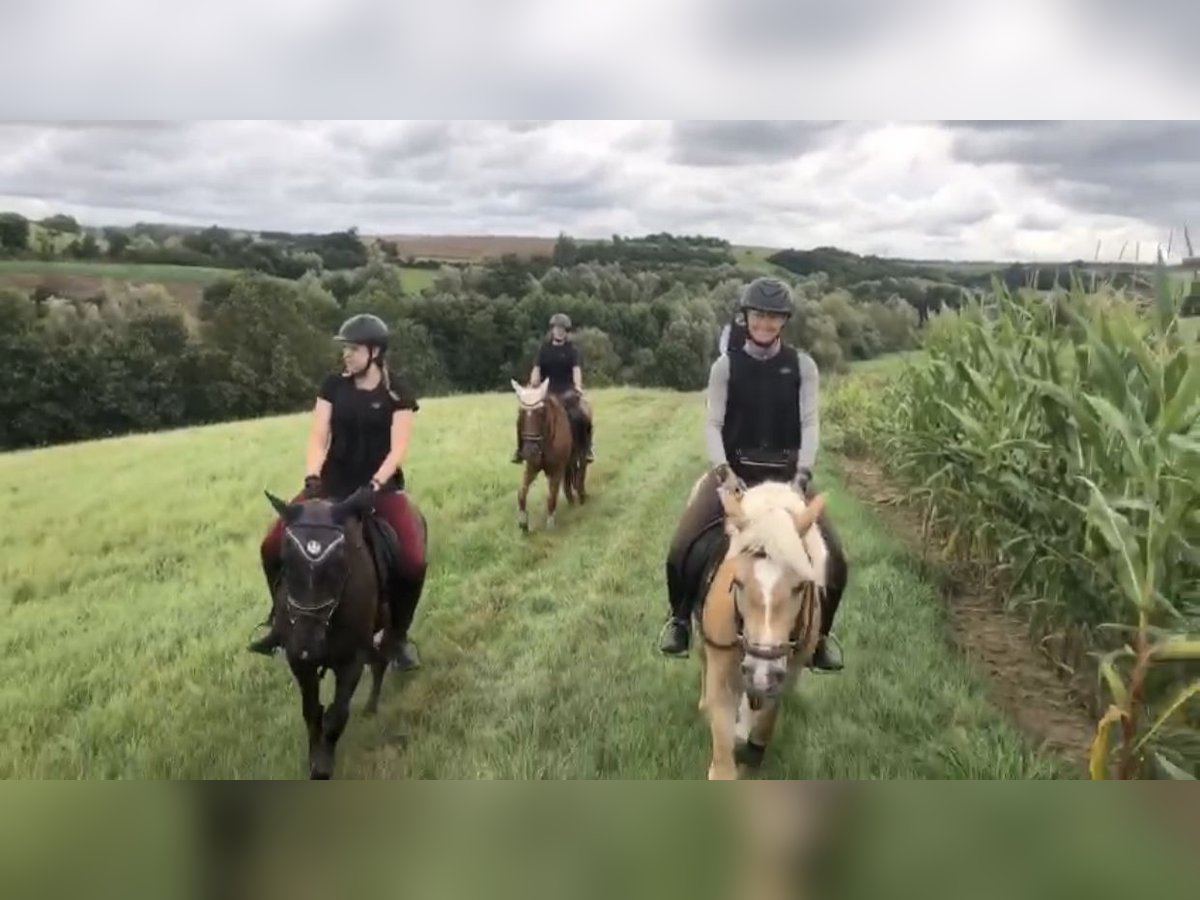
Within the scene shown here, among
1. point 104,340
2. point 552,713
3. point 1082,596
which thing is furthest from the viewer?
point 104,340

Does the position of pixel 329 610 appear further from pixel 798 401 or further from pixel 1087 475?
pixel 1087 475

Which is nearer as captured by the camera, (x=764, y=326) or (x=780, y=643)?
(x=780, y=643)

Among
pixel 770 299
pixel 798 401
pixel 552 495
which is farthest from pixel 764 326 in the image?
pixel 552 495

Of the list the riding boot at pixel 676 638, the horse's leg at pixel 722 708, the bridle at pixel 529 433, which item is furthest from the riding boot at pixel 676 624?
the bridle at pixel 529 433

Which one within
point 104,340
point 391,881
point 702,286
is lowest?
point 391,881

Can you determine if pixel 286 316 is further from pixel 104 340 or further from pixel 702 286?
pixel 702 286

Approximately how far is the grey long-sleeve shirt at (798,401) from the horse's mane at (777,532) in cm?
12

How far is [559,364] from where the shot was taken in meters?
1.98

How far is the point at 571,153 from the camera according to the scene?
1908 mm

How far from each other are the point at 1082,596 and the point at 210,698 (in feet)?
4.99

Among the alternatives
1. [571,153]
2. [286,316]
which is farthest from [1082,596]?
[286,316]

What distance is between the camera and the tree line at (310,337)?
1.92 meters

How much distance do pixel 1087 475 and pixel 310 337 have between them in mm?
1371

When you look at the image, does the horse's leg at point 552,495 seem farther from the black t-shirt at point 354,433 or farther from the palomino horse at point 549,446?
the black t-shirt at point 354,433
